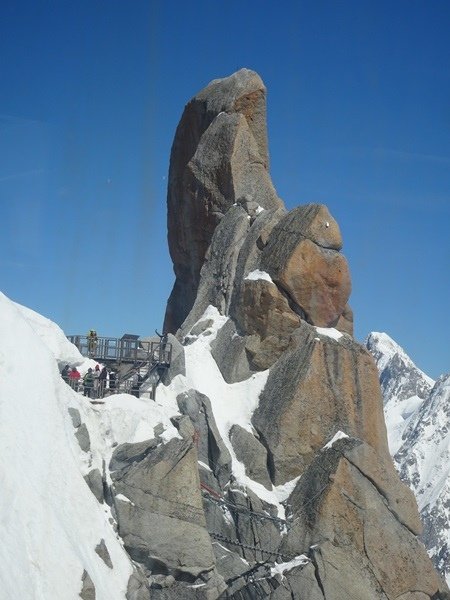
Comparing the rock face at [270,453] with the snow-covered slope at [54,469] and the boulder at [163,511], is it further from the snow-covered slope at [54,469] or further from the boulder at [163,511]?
the snow-covered slope at [54,469]

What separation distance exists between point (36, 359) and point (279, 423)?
37.1ft

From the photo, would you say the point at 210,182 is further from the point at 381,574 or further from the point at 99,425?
the point at 381,574

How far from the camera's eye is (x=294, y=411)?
39.6 m

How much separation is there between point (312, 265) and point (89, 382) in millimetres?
10458

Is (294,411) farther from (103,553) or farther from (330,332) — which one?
(103,553)

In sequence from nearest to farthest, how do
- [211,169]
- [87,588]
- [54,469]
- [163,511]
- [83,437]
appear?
[87,588] → [54,469] → [163,511] → [83,437] → [211,169]

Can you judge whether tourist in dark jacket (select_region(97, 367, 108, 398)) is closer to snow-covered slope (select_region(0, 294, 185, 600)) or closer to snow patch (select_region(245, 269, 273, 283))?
snow-covered slope (select_region(0, 294, 185, 600))

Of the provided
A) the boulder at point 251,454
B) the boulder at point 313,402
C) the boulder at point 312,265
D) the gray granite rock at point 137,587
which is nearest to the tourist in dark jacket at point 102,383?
the boulder at point 251,454

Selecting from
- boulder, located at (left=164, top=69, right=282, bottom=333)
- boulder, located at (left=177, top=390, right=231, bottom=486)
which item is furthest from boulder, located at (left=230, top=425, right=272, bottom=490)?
boulder, located at (left=164, top=69, right=282, bottom=333)

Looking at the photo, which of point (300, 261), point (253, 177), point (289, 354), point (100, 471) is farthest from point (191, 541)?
point (253, 177)

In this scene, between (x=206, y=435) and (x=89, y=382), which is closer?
(x=206, y=435)

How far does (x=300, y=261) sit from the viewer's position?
41.8 m

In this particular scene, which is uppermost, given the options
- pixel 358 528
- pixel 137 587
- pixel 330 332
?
pixel 330 332

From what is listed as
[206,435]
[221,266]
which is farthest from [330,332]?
[206,435]
